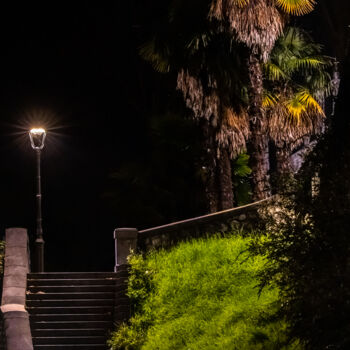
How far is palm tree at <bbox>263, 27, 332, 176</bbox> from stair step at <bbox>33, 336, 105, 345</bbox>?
896cm

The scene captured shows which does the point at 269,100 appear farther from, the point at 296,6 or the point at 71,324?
the point at 71,324

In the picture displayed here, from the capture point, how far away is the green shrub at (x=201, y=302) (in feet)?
50.1

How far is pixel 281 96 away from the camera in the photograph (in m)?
Answer: 27.0

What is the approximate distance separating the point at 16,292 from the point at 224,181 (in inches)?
308

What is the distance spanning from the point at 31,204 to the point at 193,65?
18524mm

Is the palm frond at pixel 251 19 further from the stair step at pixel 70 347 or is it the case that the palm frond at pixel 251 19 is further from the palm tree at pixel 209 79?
the stair step at pixel 70 347

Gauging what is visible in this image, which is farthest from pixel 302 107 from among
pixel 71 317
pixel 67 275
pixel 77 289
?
pixel 71 317

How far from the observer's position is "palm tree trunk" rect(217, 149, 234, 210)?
86.0 ft

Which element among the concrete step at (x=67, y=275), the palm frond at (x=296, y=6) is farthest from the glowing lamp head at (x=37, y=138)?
the palm frond at (x=296, y=6)

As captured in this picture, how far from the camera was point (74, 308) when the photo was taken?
2053 cm

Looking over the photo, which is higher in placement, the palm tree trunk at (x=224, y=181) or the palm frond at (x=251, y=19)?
the palm frond at (x=251, y=19)

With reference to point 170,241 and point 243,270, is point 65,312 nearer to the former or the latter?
point 170,241

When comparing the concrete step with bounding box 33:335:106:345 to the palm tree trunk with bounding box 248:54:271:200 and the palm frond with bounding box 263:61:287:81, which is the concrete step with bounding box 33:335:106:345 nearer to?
the palm tree trunk with bounding box 248:54:271:200

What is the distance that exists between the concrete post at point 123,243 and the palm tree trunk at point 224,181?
4984mm
